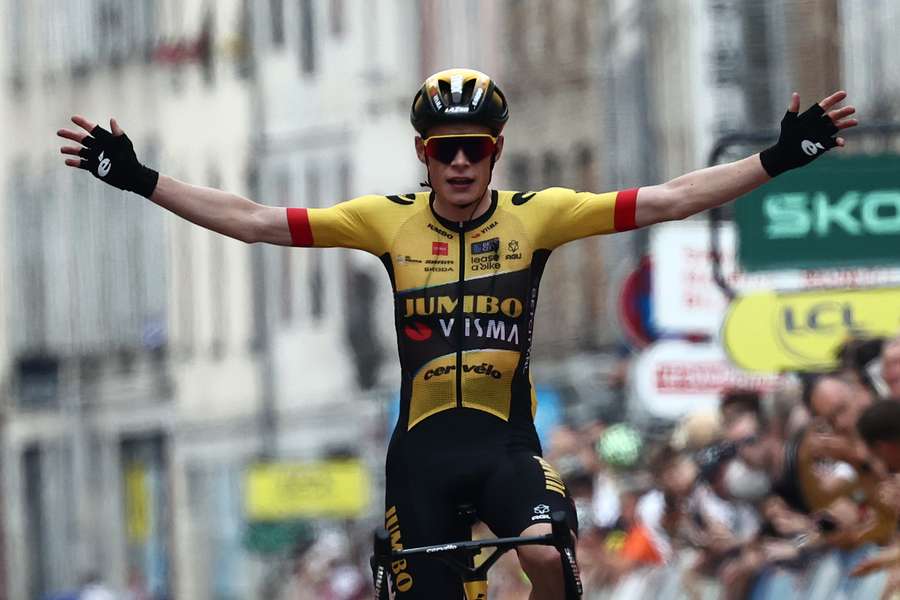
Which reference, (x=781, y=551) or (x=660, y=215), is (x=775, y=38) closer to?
(x=781, y=551)

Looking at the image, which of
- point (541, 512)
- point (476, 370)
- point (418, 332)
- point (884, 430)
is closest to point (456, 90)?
point (418, 332)

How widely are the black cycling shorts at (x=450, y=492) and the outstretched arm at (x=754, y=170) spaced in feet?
3.44

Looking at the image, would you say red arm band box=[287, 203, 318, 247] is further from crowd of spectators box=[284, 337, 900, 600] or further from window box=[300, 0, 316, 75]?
window box=[300, 0, 316, 75]

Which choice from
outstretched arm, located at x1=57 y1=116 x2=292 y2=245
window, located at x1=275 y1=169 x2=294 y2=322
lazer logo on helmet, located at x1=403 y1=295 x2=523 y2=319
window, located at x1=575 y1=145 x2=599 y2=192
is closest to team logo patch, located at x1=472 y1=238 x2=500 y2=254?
lazer logo on helmet, located at x1=403 y1=295 x2=523 y2=319

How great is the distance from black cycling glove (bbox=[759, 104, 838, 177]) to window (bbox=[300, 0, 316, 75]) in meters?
41.7

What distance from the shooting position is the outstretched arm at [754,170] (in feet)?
29.5

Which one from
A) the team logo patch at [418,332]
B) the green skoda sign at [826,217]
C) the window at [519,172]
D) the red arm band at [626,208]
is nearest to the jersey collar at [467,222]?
the team logo patch at [418,332]

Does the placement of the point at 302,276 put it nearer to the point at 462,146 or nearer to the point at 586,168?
the point at 586,168

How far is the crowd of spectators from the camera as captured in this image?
12477mm

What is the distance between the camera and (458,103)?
9.03m

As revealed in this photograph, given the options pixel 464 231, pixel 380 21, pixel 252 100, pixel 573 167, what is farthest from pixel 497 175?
pixel 464 231

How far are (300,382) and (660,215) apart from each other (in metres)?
41.3

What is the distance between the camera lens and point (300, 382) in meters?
50.2

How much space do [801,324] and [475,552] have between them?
24.9ft
